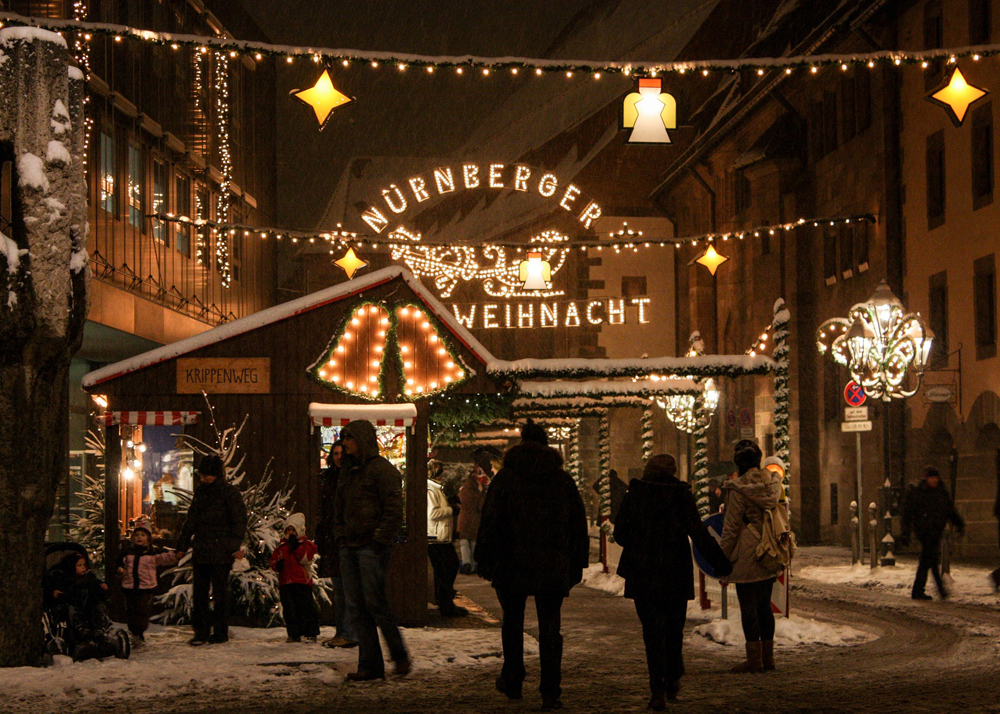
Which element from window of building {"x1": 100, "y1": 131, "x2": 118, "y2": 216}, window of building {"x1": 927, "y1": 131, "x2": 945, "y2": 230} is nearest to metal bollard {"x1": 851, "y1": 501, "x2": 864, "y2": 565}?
window of building {"x1": 927, "y1": 131, "x2": 945, "y2": 230}

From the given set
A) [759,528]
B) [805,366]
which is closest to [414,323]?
[759,528]

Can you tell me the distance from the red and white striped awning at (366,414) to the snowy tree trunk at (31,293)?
13.2ft

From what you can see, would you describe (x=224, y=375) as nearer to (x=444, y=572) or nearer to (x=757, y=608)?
(x=444, y=572)

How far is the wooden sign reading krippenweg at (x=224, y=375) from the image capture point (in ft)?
48.1

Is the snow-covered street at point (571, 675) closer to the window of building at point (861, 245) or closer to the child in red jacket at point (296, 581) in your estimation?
the child in red jacket at point (296, 581)

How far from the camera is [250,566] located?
1376 cm

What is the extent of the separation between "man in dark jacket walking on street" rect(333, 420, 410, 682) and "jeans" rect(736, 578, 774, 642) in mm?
2642

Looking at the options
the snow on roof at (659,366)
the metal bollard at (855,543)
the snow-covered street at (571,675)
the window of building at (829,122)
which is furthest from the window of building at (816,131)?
the snow-covered street at (571,675)

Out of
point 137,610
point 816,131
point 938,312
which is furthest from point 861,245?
point 137,610

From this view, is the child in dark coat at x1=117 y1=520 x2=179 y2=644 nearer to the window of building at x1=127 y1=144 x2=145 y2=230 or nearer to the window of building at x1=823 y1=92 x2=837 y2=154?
the window of building at x1=127 y1=144 x2=145 y2=230

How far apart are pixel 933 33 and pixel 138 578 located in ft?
70.5

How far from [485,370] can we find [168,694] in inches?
258

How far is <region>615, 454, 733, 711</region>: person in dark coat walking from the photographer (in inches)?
351

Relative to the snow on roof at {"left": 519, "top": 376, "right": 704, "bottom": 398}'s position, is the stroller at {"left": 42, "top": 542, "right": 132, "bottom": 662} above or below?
below
